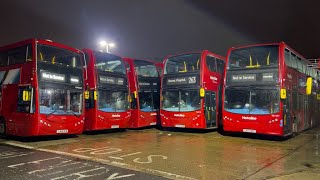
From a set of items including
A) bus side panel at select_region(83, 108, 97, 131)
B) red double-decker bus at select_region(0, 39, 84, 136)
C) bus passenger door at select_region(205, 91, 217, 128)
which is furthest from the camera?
bus passenger door at select_region(205, 91, 217, 128)

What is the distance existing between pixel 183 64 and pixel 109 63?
11.9ft

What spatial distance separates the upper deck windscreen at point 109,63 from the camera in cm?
1501

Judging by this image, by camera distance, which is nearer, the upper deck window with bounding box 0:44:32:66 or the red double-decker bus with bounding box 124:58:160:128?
the upper deck window with bounding box 0:44:32:66

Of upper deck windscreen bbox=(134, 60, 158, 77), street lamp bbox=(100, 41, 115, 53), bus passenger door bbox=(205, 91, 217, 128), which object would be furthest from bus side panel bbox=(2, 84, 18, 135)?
street lamp bbox=(100, 41, 115, 53)

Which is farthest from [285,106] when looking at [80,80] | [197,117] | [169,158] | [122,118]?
[80,80]

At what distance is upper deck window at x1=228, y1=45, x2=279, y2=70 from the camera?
13.0m

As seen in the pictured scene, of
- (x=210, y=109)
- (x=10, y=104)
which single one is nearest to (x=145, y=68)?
(x=210, y=109)

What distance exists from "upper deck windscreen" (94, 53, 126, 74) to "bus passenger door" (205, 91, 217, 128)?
4.39 metres

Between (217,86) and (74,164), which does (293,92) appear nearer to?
(217,86)

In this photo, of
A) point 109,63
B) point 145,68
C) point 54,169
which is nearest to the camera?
point 54,169

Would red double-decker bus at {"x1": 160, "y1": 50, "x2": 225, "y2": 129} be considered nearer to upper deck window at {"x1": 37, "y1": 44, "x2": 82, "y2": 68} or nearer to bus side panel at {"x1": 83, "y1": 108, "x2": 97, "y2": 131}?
bus side panel at {"x1": 83, "y1": 108, "x2": 97, "y2": 131}

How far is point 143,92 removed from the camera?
17.7 meters

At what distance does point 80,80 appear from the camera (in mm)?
13633

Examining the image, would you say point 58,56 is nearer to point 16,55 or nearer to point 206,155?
point 16,55
